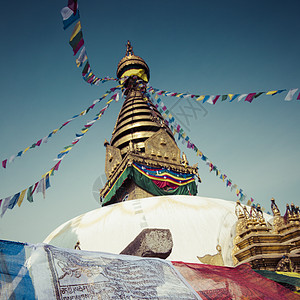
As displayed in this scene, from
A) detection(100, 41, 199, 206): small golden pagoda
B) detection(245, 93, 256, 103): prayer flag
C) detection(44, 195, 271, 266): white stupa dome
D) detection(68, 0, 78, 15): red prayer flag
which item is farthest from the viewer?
detection(100, 41, 199, 206): small golden pagoda

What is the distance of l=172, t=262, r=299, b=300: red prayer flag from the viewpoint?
8.03 ft

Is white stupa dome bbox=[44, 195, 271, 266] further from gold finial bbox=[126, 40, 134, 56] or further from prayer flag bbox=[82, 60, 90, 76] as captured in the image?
gold finial bbox=[126, 40, 134, 56]

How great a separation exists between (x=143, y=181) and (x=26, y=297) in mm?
10555

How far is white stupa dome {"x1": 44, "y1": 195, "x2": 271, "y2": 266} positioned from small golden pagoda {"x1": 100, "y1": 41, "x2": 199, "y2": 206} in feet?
10.2

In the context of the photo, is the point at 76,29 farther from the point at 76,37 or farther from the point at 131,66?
the point at 131,66

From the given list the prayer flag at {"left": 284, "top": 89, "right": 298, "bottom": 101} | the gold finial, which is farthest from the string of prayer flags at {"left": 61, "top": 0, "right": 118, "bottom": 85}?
the gold finial

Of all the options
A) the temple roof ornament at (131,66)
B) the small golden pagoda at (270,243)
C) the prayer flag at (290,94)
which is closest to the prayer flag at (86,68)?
the prayer flag at (290,94)

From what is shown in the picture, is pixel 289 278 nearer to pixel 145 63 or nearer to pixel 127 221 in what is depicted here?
pixel 127 221

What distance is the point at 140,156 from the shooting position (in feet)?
41.3

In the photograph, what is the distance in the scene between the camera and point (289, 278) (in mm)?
3297

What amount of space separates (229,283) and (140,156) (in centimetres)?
1003

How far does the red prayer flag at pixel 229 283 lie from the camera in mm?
2448

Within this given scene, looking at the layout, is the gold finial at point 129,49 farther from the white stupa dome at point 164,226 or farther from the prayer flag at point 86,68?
the white stupa dome at point 164,226

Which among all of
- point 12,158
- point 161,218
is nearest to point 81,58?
point 12,158
